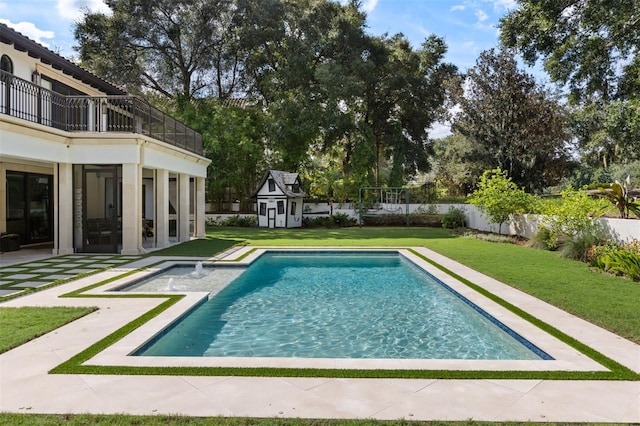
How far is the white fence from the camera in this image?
11.5 m

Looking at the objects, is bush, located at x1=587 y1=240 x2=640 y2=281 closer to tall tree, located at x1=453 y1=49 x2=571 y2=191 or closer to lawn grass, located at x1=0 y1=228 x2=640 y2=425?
lawn grass, located at x1=0 y1=228 x2=640 y2=425

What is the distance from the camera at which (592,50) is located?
15.2 meters

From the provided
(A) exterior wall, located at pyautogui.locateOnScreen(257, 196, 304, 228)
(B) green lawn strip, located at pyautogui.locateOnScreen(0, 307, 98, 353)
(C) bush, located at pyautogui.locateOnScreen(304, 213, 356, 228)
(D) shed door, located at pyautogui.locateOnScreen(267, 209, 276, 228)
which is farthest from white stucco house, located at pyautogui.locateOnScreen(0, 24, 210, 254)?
(C) bush, located at pyautogui.locateOnScreen(304, 213, 356, 228)

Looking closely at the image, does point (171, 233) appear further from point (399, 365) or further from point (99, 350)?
point (399, 365)

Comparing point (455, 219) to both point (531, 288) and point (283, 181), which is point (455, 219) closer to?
point (283, 181)

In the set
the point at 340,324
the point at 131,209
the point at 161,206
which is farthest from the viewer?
the point at 161,206

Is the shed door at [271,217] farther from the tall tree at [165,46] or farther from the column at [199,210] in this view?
the tall tree at [165,46]

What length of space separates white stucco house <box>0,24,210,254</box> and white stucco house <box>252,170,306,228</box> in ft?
30.5

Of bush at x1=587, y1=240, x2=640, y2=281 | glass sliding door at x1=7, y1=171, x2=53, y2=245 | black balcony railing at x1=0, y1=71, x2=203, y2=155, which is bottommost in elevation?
bush at x1=587, y1=240, x2=640, y2=281

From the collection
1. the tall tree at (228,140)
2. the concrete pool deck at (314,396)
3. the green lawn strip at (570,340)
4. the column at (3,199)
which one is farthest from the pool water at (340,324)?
the tall tree at (228,140)

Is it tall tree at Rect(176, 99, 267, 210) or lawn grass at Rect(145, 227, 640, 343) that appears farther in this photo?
tall tree at Rect(176, 99, 267, 210)

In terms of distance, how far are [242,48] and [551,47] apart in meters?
21.7

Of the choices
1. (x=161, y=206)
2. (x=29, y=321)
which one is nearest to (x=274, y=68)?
(x=161, y=206)

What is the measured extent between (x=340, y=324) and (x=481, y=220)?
17701mm
